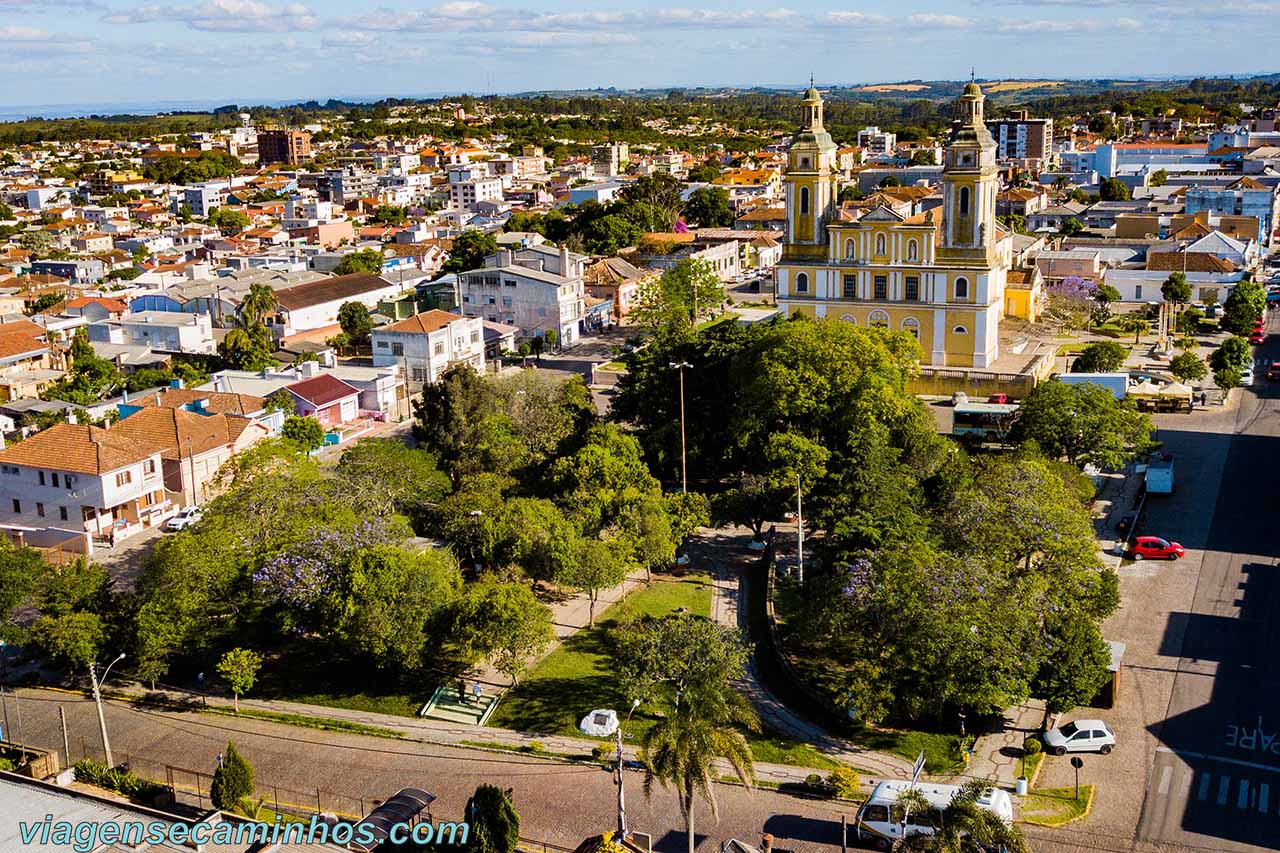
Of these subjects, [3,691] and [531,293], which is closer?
[3,691]

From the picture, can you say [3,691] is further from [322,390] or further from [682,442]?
[322,390]

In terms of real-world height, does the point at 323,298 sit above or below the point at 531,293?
below

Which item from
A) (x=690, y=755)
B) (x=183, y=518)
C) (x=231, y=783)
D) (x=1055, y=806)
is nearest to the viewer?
(x=690, y=755)

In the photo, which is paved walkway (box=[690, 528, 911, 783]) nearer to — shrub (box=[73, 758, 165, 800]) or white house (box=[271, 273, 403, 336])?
shrub (box=[73, 758, 165, 800])

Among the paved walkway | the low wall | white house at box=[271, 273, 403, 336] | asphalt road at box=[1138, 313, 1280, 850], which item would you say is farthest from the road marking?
white house at box=[271, 273, 403, 336]

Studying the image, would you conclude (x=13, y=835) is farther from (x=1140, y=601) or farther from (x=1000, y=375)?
(x=1000, y=375)

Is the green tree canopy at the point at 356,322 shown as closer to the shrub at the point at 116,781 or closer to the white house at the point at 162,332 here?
the white house at the point at 162,332

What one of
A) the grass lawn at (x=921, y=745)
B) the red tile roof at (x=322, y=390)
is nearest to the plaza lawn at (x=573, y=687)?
the grass lawn at (x=921, y=745)

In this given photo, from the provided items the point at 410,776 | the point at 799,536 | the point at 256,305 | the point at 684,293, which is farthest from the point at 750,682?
the point at 684,293
